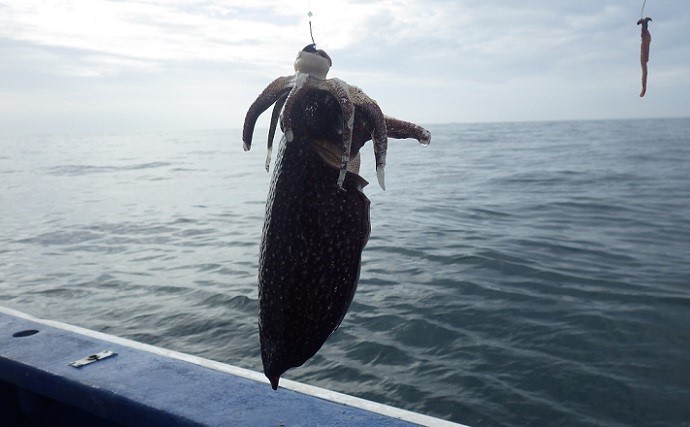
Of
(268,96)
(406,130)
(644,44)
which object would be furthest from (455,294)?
(268,96)

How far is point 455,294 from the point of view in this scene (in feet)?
31.8

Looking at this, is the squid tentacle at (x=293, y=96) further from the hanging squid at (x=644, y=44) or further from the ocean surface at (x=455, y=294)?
the ocean surface at (x=455, y=294)

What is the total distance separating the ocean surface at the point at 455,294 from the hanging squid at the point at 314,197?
552 centimetres

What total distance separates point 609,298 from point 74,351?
8222 mm

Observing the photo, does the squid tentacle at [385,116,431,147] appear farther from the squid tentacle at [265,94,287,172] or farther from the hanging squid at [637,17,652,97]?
the hanging squid at [637,17,652,97]

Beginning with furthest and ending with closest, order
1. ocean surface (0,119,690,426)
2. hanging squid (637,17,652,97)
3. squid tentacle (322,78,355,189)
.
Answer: ocean surface (0,119,690,426)
hanging squid (637,17,652,97)
squid tentacle (322,78,355,189)

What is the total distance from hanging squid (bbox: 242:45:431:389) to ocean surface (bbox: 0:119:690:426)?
552 cm

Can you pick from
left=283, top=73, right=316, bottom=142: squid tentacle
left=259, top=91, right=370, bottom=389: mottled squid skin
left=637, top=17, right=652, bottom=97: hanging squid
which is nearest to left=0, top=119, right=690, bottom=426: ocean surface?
left=637, top=17, right=652, bottom=97: hanging squid

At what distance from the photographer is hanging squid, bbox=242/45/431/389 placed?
123 centimetres

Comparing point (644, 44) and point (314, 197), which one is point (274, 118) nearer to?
point (314, 197)

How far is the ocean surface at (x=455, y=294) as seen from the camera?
6.68 metres

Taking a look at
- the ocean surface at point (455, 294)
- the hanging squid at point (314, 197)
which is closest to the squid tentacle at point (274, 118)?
the hanging squid at point (314, 197)

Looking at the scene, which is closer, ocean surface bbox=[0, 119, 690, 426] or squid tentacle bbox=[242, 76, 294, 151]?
squid tentacle bbox=[242, 76, 294, 151]

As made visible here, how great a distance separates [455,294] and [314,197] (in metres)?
8.81
